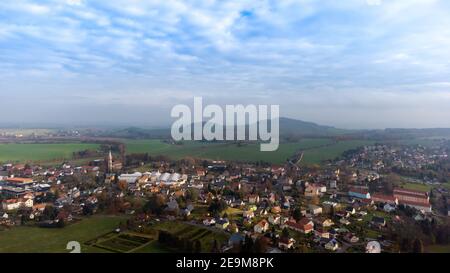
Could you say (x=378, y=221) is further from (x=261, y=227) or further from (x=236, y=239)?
(x=236, y=239)

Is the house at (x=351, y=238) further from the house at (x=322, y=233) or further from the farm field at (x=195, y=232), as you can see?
the farm field at (x=195, y=232)

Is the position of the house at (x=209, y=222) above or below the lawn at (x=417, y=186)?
below

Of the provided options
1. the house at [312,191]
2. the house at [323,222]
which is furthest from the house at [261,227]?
the house at [312,191]

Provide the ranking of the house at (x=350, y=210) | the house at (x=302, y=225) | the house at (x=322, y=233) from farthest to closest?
the house at (x=350, y=210)
the house at (x=302, y=225)
the house at (x=322, y=233)

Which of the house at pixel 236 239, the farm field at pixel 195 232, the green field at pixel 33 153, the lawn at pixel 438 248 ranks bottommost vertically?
the lawn at pixel 438 248

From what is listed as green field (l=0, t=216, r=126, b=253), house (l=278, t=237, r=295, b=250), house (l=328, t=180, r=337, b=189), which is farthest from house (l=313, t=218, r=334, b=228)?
green field (l=0, t=216, r=126, b=253)
